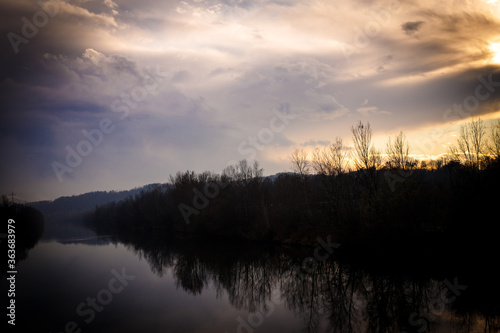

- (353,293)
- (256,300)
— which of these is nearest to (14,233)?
(256,300)

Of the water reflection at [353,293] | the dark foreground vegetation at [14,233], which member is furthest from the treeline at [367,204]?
the dark foreground vegetation at [14,233]

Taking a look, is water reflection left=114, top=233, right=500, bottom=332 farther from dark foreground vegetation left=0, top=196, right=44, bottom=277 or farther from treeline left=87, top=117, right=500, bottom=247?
dark foreground vegetation left=0, top=196, right=44, bottom=277

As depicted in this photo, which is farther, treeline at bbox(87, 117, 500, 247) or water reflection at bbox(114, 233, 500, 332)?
treeline at bbox(87, 117, 500, 247)

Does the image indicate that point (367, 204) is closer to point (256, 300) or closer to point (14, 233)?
point (256, 300)

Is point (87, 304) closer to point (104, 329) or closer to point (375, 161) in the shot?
point (104, 329)

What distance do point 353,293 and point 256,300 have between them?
20.2ft

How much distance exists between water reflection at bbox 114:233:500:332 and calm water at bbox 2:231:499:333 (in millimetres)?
53

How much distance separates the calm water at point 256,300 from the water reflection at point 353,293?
53 mm

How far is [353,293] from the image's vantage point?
62.1 feet

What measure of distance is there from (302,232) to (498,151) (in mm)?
24065

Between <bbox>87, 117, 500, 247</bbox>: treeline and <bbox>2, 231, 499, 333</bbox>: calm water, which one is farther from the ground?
<bbox>87, 117, 500, 247</bbox>: treeline

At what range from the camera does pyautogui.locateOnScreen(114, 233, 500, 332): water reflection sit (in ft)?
44.6

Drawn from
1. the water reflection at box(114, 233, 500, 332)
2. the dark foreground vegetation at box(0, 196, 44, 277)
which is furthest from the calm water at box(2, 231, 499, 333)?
the dark foreground vegetation at box(0, 196, 44, 277)

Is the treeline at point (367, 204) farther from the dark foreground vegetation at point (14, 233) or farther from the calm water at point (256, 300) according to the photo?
the dark foreground vegetation at point (14, 233)
